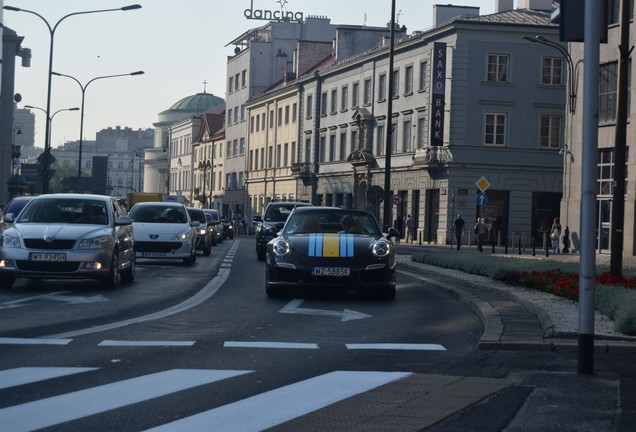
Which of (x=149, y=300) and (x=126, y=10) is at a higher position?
(x=126, y=10)

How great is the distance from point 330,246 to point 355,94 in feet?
205

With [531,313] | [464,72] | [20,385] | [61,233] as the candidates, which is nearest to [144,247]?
[61,233]

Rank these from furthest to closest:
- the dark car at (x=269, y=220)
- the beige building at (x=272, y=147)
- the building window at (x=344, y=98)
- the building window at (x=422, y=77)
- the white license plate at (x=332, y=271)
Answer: the beige building at (x=272, y=147), the building window at (x=344, y=98), the building window at (x=422, y=77), the dark car at (x=269, y=220), the white license plate at (x=332, y=271)

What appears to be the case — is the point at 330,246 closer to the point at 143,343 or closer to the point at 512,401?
the point at 143,343

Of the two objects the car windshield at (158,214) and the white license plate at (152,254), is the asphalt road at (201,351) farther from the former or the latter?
the car windshield at (158,214)

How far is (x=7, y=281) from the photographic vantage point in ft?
59.2

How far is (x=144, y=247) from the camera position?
28078 mm

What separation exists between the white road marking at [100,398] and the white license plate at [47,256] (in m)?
9.20

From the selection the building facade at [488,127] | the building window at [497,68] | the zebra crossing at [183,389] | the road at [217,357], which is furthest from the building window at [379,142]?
the zebra crossing at [183,389]

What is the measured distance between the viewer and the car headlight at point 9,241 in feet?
58.5

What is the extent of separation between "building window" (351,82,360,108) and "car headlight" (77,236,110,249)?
198 feet

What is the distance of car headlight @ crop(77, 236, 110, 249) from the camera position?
18094 millimetres

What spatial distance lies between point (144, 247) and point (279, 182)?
69.0 metres

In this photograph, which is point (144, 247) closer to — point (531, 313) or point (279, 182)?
point (531, 313)
